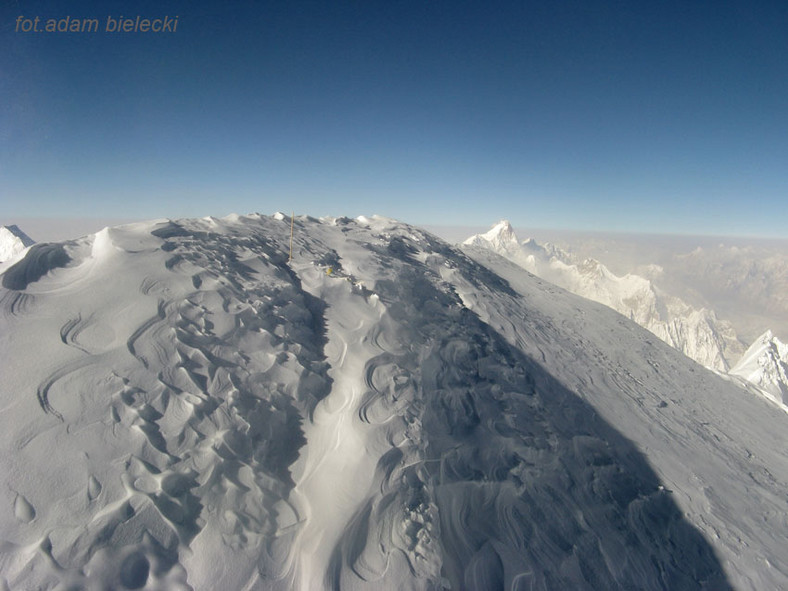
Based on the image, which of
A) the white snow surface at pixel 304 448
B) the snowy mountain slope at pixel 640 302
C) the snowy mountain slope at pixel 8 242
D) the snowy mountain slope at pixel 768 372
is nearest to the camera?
the white snow surface at pixel 304 448

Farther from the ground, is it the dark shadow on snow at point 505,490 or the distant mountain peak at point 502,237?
the dark shadow on snow at point 505,490

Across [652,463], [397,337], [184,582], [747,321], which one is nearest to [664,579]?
[652,463]

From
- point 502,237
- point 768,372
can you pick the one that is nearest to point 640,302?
point 502,237

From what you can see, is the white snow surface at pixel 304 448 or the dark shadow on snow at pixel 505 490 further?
the dark shadow on snow at pixel 505 490

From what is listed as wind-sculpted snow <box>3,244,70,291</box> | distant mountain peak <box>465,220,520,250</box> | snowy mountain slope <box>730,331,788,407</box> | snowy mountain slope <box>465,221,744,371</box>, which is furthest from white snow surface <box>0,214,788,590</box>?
distant mountain peak <box>465,220,520,250</box>

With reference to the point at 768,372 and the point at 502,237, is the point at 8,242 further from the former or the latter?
the point at 502,237

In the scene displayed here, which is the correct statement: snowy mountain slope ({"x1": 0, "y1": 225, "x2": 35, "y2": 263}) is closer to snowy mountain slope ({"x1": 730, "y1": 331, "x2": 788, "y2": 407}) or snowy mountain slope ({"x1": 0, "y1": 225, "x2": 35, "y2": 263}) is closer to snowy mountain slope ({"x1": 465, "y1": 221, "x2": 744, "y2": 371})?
snowy mountain slope ({"x1": 730, "y1": 331, "x2": 788, "y2": 407})

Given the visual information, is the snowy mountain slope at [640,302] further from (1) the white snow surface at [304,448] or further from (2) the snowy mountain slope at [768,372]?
(1) the white snow surface at [304,448]

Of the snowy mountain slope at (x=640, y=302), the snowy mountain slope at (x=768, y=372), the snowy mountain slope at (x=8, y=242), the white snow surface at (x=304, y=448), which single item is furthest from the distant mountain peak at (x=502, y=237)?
the white snow surface at (x=304, y=448)

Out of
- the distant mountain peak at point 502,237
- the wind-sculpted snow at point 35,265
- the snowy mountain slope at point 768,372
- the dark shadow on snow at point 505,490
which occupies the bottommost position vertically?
the snowy mountain slope at point 768,372

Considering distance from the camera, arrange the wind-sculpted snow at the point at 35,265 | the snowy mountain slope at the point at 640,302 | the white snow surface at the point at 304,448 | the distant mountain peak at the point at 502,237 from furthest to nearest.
Answer: the distant mountain peak at the point at 502,237 → the snowy mountain slope at the point at 640,302 → the wind-sculpted snow at the point at 35,265 → the white snow surface at the point at 304,448
